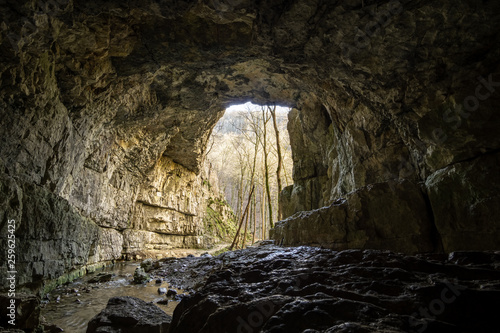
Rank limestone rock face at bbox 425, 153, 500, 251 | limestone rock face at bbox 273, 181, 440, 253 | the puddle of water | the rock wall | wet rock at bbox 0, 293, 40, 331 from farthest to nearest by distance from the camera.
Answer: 1. the puddle of water
2. limestone rock face at bbox 273, 181, 440, 253
3. the rock wall
4. limestone rock face at bbox 425, 153, 500, 251
5. wet rock at bbox 0, 293, 40, 331

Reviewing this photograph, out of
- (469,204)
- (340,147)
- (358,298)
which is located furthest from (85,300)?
(340,147)

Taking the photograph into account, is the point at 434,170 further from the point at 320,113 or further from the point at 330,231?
the point at 320,113

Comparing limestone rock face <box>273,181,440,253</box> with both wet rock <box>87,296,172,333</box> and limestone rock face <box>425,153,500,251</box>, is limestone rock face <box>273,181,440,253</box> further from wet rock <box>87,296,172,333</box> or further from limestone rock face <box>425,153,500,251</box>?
wet rock <box>87,296,172,333</box>

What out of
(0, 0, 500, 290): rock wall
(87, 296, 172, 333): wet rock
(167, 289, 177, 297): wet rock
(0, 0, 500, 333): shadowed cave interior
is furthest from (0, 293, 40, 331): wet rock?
(167, 289, 177, 297): wet rock

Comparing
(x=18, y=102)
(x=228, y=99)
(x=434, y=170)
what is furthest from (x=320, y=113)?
(x=18, y=102)

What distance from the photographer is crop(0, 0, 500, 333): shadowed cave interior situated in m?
2.06

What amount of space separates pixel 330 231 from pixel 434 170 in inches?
85.5

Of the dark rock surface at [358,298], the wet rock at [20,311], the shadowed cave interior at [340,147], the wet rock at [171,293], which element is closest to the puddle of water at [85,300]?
the wet rock at [171,293]

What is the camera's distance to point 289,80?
28.7 feet

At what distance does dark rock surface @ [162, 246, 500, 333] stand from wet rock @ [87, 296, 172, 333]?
2.41 ft

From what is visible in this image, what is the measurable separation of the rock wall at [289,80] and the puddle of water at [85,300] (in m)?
0.67

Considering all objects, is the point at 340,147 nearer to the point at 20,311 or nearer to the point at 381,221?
the point at 381,221

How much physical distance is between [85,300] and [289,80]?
8.65m

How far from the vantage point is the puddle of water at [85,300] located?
4.08m
